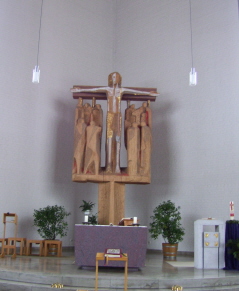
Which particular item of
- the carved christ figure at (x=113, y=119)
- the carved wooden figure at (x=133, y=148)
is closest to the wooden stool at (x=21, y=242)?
the carved christ figure at (x=113, y=119)

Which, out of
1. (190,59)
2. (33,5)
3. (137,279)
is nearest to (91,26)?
(33,5)

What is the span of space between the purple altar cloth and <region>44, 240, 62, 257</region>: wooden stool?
222cm

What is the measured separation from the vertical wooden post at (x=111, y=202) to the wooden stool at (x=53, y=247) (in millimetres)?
983

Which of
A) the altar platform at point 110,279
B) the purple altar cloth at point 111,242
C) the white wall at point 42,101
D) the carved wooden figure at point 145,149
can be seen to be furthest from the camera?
the white wall at point 42,101

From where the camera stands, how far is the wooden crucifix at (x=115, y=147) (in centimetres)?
839

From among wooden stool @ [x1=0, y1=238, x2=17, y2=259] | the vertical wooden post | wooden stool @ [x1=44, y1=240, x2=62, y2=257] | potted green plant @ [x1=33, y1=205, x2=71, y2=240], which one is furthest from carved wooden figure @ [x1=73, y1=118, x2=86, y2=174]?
wooden stool @ [x1=0, y1=238, x2=17, y2=259]

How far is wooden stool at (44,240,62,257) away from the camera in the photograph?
841cm

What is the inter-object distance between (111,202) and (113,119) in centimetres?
181

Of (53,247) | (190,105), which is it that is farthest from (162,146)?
(53,247)

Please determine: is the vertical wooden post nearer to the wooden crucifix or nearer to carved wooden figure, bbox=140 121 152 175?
the wooden crucifix

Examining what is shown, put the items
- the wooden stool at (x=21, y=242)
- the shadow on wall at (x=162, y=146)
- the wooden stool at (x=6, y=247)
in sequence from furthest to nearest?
1. the shadow on wall at (x=162, y=146)
2. the wooden stool at (x=21, y=242)
3. the wooden stool at (x=6, y=247)

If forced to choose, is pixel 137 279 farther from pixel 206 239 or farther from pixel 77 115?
pixel 77 115

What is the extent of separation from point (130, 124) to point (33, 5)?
13.2ft

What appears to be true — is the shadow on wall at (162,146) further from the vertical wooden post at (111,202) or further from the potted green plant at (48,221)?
the potted green plant at (48,221)
